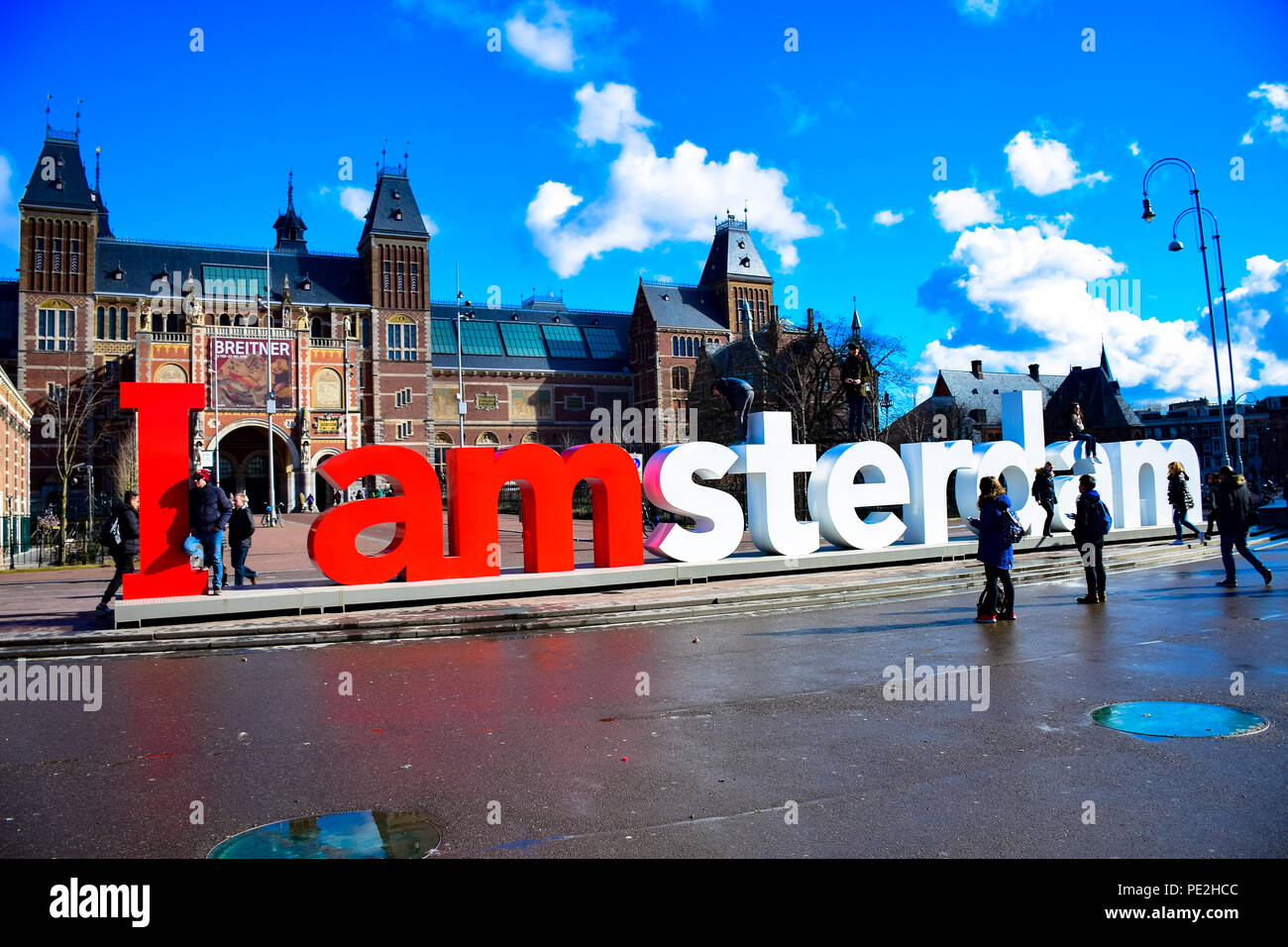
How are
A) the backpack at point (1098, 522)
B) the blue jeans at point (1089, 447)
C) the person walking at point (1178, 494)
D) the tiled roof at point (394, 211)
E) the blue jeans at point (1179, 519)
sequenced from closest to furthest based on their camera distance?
the backpack at point (1098, 522), the person walking at point (1178, 494), the blue jeans at point (1179, 519), the blue jeans at point (1089, 447), the tiled roof at point (394, 211)

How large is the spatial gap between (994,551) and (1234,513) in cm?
466

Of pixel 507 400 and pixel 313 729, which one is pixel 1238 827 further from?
pixel 507 400

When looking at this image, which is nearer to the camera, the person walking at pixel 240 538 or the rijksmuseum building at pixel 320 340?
the person walking at pixel 240 538

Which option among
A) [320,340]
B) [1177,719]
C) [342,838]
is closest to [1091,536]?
[1177,719]

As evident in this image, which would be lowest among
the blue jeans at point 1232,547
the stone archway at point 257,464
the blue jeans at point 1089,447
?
the blue jeans at point 1232,547

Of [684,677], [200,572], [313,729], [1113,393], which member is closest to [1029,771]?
[684,677]

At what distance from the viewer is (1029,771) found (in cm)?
481

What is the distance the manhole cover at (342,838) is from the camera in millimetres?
3912

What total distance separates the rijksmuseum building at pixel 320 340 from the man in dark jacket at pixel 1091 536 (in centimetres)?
3238

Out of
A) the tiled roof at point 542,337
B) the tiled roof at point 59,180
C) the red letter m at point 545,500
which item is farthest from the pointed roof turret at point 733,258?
the red letter m at point 545,500

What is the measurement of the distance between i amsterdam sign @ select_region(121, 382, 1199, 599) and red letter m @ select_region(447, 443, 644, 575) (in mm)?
20

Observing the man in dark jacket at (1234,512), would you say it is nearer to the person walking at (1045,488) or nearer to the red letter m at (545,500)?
the person walking at (1045,488)

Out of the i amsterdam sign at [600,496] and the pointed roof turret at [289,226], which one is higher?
A: the pointed roof turret at [289,226]
